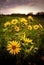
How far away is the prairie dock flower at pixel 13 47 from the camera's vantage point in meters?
2.34

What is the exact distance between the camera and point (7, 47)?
2410 mm

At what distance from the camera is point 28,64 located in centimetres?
250

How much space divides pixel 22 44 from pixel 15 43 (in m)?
0.17

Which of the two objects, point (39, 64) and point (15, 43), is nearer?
point (15, 43)

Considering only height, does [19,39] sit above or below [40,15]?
below

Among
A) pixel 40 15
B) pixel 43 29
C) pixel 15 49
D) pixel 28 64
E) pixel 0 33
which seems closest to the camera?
pixel 15 49

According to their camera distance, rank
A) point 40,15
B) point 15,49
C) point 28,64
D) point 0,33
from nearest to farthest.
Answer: point 15,49
point 28,64
point 0,33
point 40,15

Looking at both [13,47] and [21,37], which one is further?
[21,37]

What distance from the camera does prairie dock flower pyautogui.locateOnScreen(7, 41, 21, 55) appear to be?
234 centimetres

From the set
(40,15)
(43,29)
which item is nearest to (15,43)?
(43,29)

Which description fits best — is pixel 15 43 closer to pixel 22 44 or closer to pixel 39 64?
pixel 22 44

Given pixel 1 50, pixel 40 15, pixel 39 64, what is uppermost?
pixel 40 15

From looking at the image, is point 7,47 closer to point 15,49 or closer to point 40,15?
point 15,49

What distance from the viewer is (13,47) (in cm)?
236
